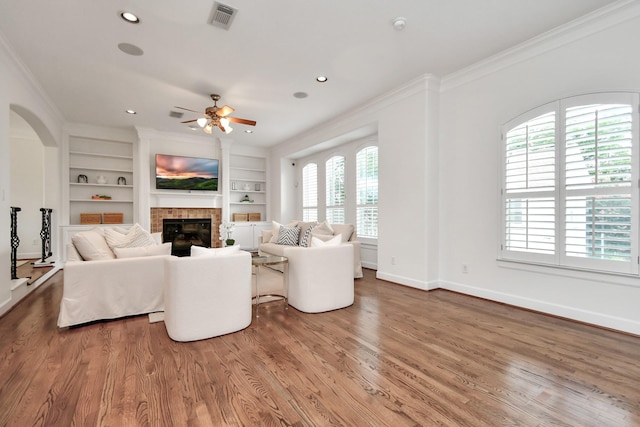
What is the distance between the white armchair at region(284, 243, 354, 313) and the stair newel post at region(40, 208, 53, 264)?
4.57 m

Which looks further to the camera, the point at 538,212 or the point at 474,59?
the point at 474,59

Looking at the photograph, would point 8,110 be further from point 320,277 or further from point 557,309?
point 557,309

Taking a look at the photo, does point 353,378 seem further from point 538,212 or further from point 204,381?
point 538,212

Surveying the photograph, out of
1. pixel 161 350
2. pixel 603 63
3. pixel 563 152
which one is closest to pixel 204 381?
pixel 161 350

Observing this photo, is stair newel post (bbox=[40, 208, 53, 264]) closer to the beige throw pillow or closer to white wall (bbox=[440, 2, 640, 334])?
the beige throw pillow

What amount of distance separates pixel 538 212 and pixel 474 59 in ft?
6.52

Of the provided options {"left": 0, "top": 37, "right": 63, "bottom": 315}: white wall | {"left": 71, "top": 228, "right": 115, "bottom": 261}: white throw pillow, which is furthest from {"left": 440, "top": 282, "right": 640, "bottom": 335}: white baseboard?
{"left": 0, "top": 37, "right": 63, "bottom": 315}: white wall

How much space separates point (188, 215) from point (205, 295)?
5.32 metres

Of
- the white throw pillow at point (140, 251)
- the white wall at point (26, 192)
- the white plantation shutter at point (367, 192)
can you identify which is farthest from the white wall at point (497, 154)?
the white wall at point (26, 192)

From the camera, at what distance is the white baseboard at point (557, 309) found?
274 cm

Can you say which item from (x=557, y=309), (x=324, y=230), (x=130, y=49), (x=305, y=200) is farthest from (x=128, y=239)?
(x=305, y=200)

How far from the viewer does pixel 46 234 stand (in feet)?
17.3

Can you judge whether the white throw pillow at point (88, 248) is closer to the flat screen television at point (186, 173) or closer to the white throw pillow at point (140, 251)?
the white throw pillow at point (140, 251)

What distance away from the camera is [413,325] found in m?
2.92
